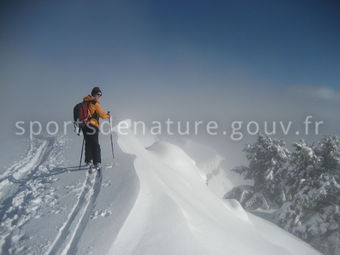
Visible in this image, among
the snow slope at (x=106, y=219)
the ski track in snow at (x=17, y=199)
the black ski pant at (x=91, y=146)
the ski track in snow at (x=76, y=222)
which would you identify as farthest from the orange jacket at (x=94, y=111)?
the ski track in snow at (x=17, y=199)

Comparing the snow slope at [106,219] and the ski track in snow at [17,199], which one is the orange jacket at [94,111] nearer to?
the snow slope at [106,219]

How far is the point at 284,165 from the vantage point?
21.8m

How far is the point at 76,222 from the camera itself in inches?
228

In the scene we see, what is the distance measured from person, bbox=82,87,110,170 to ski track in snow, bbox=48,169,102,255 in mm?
1299

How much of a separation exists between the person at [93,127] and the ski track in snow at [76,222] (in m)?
1.30

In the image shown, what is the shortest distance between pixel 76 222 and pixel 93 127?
4238 mm

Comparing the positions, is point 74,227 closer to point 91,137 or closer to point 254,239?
point 91,137

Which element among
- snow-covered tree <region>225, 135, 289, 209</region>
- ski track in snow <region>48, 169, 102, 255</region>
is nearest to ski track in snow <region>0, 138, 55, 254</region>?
ski track in snow <region>48, 169, 102, 255</region>

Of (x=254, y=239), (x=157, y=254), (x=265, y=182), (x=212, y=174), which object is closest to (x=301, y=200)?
(x=265, y=182)

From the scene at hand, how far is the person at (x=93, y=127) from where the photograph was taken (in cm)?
920

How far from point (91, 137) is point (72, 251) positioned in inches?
204

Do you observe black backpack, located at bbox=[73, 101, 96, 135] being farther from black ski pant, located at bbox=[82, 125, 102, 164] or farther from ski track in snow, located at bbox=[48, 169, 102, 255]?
ski track in snow, located at bbox=[48, 169, 102, 255]

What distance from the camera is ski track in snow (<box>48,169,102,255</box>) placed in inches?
193

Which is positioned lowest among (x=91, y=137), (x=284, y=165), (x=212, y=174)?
(x=212, y=174)
